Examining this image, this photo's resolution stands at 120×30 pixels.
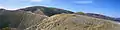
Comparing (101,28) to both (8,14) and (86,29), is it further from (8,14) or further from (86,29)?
(8,14)

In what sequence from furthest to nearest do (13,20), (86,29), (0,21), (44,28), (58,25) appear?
(0,21) → (13,20) → (44,28) → (58,25) → (86,29)

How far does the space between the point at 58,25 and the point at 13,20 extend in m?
17.7

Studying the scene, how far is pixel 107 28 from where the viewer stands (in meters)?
9.19

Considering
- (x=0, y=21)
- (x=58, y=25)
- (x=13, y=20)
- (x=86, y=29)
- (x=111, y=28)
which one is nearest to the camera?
(x=111, y=28)

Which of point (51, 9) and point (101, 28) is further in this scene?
point (51, 9)

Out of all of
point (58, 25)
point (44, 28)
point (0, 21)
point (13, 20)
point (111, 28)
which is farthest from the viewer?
point (0, 21)

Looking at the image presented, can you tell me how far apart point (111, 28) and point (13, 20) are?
2005cm

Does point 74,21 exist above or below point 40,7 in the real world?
above

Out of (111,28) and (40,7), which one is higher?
(111,28)

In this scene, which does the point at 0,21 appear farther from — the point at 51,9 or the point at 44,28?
the point at 44,28

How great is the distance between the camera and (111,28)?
9086 millimetres

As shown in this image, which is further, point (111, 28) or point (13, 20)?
point (13, 20)

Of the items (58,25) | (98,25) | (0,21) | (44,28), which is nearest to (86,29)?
(98,25)

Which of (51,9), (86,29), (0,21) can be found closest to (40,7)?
(51,9)
